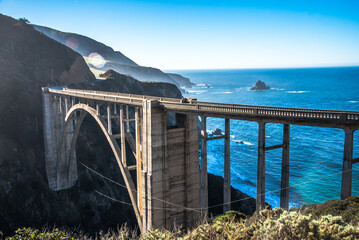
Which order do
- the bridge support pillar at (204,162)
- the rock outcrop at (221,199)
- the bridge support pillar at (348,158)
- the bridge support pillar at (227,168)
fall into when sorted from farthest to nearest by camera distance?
the rock outcrop at (221,199) < the bridge support pillar at (204,162) < the bridge support pillar at (227,168) < the bridge support pillar at (348,158)

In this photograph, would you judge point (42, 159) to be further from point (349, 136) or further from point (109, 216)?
point (349, 136)

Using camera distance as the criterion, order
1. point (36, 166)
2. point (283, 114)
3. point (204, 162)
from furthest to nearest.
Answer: point (36, 166) < point (204, 162) < point (283, 114)

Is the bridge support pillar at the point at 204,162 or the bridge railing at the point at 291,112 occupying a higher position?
the bridge railing at the point at 291,112

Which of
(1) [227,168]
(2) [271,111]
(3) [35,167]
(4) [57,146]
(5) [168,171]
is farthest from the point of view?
(4) [57,146]

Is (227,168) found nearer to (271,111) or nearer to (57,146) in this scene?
(271,111)

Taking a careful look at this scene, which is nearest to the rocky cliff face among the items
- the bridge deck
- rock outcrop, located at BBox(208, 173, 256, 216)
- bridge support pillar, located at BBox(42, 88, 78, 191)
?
bridge support pillar, located at BBox(42, 88, 78, 191)

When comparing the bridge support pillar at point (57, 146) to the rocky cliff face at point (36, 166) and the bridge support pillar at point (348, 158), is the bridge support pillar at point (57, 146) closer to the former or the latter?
the rocky cliff face at point (36, 166)

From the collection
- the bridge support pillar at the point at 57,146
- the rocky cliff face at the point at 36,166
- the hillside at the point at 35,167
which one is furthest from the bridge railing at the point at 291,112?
the hillside at the point at 35,167

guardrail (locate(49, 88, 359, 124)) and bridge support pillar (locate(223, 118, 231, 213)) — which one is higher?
guardrail (locate(49, 88, 359, 124))

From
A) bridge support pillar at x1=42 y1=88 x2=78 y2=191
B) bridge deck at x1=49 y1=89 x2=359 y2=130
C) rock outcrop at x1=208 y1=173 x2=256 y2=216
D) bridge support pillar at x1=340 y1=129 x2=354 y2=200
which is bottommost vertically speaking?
rock outcrop at x1=208 y1=173 x2=256 y2=216

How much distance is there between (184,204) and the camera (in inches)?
1026

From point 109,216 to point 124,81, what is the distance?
139 feet

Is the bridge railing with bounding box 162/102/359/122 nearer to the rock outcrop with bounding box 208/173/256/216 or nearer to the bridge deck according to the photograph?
the bridge deck

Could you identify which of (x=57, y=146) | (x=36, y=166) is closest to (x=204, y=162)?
(x=57, y=146)
